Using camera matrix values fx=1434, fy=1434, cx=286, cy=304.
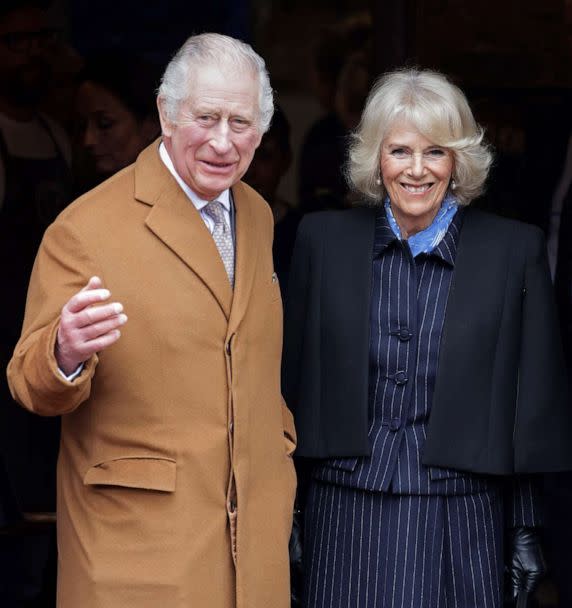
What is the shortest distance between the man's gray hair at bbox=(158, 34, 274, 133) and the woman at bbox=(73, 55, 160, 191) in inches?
78.6

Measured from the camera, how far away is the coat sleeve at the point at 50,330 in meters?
2.66

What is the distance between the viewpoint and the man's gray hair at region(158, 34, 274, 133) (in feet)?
9.49

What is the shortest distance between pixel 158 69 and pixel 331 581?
259cm

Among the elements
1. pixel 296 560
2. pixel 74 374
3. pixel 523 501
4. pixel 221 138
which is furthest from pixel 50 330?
pixel 523 501

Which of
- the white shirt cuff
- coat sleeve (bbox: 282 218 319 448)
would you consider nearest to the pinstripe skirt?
coat sleeve (bbox: 282 218 319 448)

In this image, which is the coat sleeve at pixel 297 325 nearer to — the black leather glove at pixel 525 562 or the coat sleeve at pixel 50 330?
the black leather glove at pixel 525 562

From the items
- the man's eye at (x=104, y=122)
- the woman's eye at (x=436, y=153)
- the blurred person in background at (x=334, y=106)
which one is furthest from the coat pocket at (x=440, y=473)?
the blurred person in background at (x=334, y=106)

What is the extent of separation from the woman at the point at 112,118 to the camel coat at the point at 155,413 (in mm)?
1965

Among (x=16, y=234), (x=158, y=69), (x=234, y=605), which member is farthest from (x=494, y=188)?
(x=234, y=605)

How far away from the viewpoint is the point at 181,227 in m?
2.94

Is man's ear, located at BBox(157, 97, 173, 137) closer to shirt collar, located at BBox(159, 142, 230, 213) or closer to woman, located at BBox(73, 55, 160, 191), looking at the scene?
shirt collar, located at BBox(159, 142, 230, 213)

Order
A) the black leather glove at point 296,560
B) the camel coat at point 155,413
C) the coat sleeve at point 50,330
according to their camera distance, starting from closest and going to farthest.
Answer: the coat sleeve at point 50,330 → the camel coat at point 155,413 → the black leather glove at point 296,560

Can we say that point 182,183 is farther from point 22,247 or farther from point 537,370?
point 22,247

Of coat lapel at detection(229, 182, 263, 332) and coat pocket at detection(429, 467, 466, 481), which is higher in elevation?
coat lapel at detection(229, 182, 263, 332)
